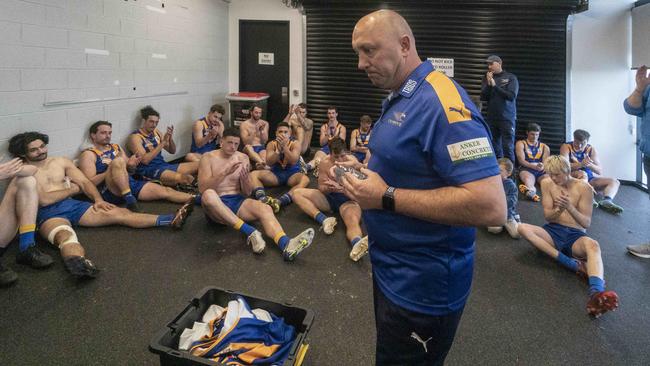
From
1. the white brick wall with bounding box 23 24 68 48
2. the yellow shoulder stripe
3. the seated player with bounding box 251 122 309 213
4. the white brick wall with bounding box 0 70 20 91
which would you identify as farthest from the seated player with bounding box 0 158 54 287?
the yellow shoulder stripe

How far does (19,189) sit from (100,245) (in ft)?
2.40

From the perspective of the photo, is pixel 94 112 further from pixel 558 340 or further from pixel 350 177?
pixel 558 340

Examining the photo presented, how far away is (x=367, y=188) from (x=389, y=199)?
0.07 m

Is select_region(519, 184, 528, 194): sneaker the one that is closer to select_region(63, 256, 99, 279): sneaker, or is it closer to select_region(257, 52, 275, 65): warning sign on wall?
select_region(257, 52, 275, 65): warning sign on wall

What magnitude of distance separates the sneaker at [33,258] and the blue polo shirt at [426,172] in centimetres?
281

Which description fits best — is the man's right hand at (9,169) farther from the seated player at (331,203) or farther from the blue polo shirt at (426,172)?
the blue polo shirt at (426,172)

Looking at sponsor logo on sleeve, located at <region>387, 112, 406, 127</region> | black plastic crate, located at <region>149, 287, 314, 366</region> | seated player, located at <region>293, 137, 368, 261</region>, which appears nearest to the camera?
sponsor logo on sleeve, located at <region>387, 112, 406, 127</region>

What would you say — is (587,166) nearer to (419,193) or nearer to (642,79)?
(642,79)

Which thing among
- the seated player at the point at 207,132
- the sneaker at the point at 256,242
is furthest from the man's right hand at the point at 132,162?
the sneaker at the point at 256,242

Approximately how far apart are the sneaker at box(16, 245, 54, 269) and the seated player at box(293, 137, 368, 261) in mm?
2152

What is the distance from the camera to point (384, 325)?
47.4 inches

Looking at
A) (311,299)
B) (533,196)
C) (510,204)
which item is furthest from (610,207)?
(311,299)

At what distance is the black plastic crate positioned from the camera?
153 centimetres

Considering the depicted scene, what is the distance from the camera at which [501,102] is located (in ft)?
19.0
